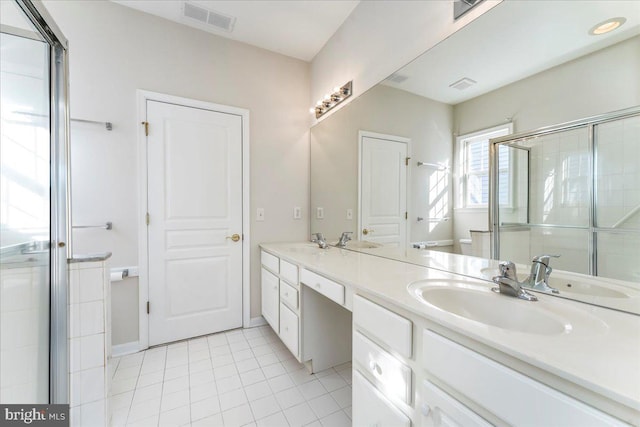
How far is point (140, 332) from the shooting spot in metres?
2.09

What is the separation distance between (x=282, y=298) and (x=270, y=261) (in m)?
0.38

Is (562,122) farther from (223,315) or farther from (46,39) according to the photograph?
(223,315)

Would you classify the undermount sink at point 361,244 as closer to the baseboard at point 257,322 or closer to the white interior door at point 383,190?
the white interior door at point 383,190

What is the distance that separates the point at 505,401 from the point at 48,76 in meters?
2.19

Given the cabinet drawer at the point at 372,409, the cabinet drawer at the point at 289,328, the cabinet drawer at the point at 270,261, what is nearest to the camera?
the cabinet drawer at the point at 372,409

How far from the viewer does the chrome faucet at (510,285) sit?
0.90 m

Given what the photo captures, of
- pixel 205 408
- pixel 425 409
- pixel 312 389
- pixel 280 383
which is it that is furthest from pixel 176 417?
pixel 425 409

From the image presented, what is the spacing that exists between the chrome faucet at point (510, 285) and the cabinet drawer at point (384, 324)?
0.40 metres

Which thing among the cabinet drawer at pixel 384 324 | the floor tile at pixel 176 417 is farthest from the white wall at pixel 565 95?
the floor tile at pixel 176 417

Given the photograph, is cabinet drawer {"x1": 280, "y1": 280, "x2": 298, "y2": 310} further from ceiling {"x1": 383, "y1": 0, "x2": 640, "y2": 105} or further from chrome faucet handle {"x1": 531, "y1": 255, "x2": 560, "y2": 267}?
ceiling {"x1": 383, "y1": 0, "x2": 640, "y2": 105}

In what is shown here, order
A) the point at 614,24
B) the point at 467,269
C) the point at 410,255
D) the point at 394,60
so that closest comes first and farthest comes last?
the point at 614,24 < the point at 467,269 < the point at 410,255 < the point at 394,60

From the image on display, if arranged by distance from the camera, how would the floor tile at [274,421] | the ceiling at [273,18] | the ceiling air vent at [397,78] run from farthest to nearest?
1. the ceiling at [273,18]
2. the ceiling air vent at [397,78]
3. the floor tile at [274,421]

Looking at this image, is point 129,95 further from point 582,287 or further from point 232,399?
point 582,287

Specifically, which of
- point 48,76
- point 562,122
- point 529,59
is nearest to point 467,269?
point 562,122
